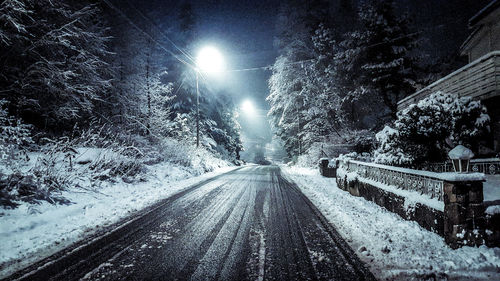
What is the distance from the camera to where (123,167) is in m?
9.45

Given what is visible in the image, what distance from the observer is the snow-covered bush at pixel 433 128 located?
7.77 metres

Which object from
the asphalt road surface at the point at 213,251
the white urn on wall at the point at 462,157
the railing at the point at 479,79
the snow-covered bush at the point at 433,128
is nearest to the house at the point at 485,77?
the railing at the point at 479,79

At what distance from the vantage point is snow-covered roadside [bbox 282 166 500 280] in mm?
2928

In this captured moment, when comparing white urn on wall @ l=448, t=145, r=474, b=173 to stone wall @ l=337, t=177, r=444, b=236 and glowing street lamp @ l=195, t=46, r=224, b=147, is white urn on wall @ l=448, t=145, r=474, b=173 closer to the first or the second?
stone wall @ l=337, t=177, r=444, b=236

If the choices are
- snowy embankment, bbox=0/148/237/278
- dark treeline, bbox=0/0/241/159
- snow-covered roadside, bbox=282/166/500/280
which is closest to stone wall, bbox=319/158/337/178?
snow-covered roadside, bbox=282/166/500/280

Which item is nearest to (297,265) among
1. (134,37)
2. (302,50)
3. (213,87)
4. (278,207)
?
(278,207)

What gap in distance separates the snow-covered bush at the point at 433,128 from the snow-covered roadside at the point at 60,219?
8900 mm

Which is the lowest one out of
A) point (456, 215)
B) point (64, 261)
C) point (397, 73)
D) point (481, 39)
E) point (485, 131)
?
point (64, 261)

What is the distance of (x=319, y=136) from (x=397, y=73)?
7182 mm

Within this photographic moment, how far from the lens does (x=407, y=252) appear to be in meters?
3.50

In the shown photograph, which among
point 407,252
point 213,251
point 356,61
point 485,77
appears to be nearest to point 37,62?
point 213,251

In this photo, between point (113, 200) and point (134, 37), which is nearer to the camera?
point (113, 200)

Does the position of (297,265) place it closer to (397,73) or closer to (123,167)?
(123,167)

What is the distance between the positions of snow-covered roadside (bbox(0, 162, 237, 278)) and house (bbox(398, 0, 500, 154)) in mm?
12774
